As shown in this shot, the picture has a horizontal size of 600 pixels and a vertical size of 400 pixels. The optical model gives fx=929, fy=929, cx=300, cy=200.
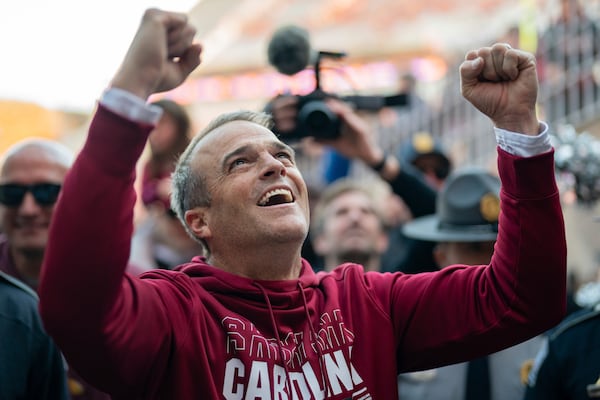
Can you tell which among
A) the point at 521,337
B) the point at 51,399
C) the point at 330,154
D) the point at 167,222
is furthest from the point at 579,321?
the point at 330,154

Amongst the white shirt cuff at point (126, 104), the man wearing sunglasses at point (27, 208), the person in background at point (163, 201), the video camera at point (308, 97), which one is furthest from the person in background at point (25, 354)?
the person in background at point (163, 201)

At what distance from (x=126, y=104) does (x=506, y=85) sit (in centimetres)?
107

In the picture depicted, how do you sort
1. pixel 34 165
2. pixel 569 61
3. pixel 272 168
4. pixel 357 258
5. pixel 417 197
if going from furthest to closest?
1. pixel 569 61
2. pixel 357 258
3. pixel 417 197
4. pixel 34 165
5. pixel 272 168

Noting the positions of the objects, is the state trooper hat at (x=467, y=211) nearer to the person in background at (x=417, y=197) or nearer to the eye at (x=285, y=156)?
the person in background at (x=417, y=197)

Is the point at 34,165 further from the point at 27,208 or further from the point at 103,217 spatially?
the point at 103,217

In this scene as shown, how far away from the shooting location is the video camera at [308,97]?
373 cm

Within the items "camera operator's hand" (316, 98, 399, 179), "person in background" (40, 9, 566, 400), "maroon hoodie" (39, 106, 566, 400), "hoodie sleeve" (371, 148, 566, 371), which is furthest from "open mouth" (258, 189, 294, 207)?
"camera operator's hand" (316, 98, 399, 179)

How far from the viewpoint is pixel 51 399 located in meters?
3.34

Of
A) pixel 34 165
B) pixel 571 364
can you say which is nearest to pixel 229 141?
pixel 571 364

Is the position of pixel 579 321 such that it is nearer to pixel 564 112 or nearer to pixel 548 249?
pixel 548 249

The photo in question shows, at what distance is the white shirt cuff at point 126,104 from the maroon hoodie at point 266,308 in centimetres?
2

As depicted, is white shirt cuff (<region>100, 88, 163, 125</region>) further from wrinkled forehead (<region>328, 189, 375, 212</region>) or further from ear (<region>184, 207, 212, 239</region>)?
wrinkled forehead (<region>328, 189, 375, 212</region>)

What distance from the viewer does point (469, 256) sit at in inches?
166

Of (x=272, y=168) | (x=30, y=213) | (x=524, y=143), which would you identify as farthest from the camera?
(x=30, y=213)
